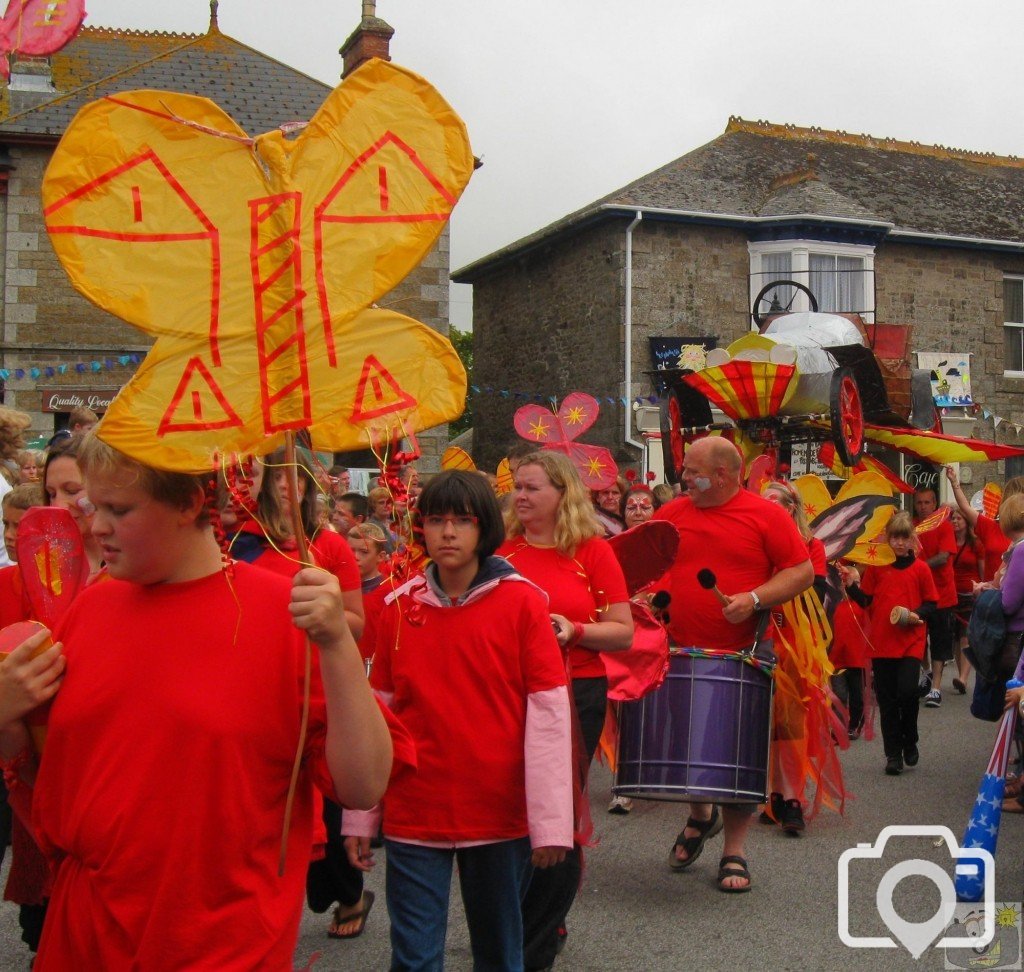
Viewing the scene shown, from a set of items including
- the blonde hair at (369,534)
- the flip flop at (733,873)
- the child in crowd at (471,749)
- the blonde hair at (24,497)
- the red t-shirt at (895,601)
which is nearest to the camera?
the child in crowd at (471,749)

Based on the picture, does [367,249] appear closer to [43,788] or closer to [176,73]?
A: [43,788]

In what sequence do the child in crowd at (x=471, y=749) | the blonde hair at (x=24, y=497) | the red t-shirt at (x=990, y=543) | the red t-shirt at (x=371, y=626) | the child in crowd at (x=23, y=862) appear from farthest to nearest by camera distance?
the red t-shirt at (x=990, y=543) → the blonde hair at (x=24, y=497) → the red t-shirt at (x=371, y=626) → the child in crowd at (x=471, y=749) → the child in crowd at (x=23, y=862)

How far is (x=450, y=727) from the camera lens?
3.53 m

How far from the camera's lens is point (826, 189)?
2038 centimetres

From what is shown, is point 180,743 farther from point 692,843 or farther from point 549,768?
point 692,843

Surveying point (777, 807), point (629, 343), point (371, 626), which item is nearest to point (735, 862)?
point (777, 807)

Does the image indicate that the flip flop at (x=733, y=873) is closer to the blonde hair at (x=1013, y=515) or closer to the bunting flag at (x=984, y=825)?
the bunting flag at (x=984, y=825)

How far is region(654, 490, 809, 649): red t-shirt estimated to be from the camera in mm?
5652

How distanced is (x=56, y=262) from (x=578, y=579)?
1288 centimetres

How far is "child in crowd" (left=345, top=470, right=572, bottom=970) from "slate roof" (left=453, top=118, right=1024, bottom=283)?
52.2 feet

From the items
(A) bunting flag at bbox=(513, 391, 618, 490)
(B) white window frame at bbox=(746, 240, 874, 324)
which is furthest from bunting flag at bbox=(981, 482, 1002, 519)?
(B) white window frame at bbox=(746, 240, 874, 324)

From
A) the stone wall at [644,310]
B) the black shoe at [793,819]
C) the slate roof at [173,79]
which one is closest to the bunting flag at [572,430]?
the black shoe at [793,819]

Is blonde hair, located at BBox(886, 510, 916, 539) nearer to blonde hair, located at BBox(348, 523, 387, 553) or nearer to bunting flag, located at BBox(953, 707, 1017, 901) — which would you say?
bunting flag, located at BBox(953, 707, 1017, 901)

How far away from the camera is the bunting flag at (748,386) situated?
10.7 m
